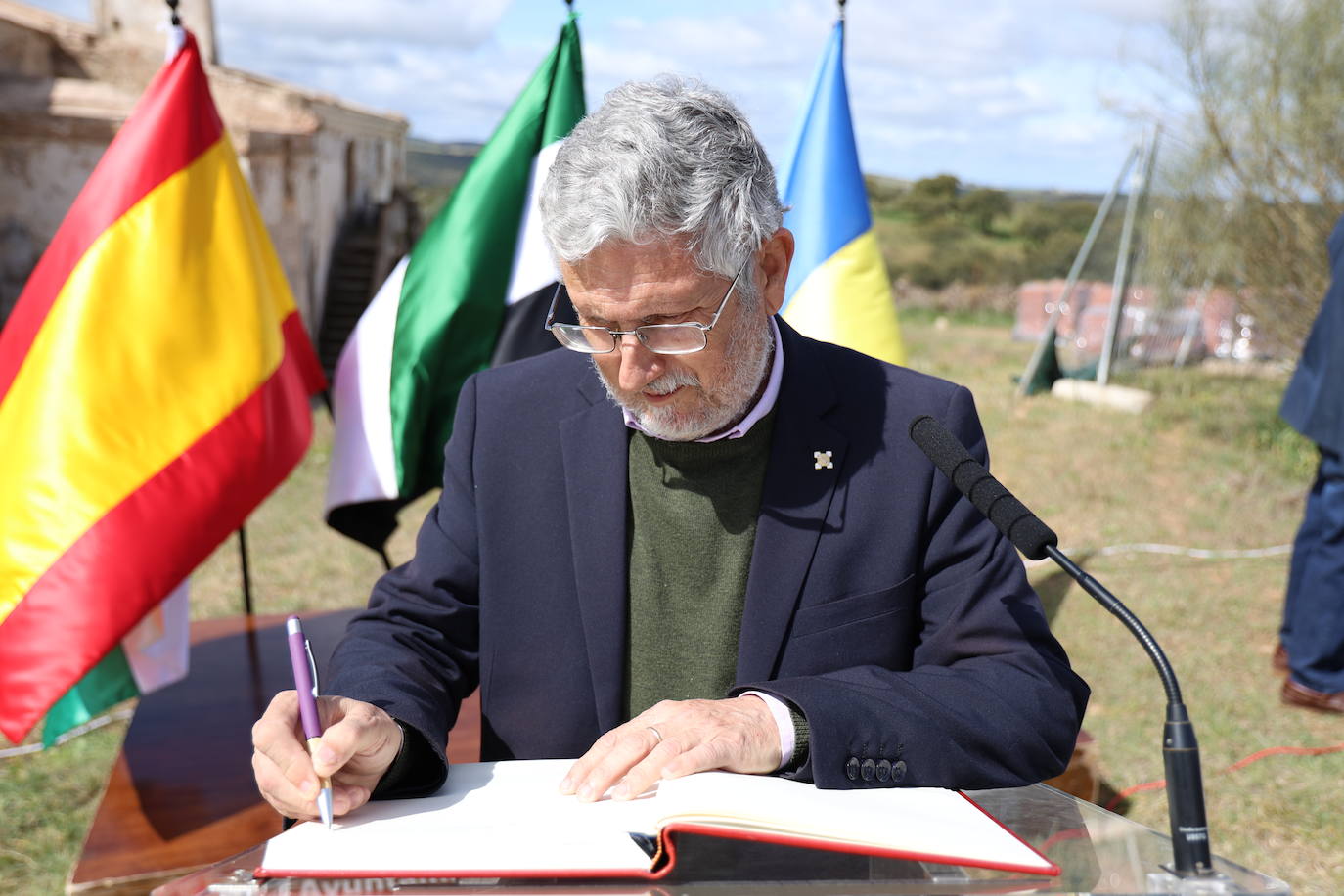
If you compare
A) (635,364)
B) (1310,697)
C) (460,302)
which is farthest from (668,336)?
(1310,697)

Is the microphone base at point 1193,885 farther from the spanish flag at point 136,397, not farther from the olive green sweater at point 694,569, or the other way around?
the spanish flag at point 136,397

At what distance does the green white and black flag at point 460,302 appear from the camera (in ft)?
10.6

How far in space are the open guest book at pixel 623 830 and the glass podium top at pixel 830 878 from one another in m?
0.01

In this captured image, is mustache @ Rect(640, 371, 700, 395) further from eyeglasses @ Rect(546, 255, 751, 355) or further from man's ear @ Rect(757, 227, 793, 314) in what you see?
man's ear @ Rect(757, 227, 793, 314)

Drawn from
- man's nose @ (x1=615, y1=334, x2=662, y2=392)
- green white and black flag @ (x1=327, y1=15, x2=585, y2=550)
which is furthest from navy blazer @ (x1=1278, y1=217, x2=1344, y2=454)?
man's nose @ (x1=615, y1=334, x2=662, y2=392)

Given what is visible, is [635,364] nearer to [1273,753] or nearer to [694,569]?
[694,569]

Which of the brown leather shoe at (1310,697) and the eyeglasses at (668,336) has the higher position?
the eyeglasses at (668,336)

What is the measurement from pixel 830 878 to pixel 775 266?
3.03ft

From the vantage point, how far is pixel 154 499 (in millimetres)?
2816

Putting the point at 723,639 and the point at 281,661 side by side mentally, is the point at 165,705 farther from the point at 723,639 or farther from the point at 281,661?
the point at 723,639

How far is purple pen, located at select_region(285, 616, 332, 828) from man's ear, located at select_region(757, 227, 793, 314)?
80 cm

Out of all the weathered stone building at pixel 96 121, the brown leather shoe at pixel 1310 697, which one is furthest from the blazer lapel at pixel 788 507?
the weathered stone building at pixel 96 121

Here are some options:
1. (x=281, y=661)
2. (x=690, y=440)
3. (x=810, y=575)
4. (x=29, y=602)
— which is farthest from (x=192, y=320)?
Answer: (x=810, y=575)

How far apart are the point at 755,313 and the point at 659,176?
276mm
